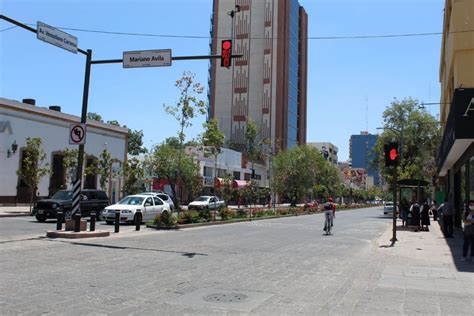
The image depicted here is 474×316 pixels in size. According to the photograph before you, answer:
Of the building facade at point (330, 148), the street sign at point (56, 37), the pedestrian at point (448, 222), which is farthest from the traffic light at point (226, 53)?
the building facade at point (330, 148)

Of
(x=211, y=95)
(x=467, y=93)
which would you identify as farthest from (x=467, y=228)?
(x=211, y=95)

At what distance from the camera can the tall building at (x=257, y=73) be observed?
108062 mm

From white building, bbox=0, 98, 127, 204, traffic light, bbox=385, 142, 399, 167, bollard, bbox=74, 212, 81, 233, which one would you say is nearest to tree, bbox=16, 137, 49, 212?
white building, bbox=0, 98, 127, 204

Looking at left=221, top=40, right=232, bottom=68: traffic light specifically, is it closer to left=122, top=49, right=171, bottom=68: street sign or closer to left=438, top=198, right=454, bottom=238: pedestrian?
left=122, top=49, right=171, bottom=68: street sign

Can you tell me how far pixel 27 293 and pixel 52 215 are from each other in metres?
18.5

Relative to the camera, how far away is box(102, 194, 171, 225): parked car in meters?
25.0

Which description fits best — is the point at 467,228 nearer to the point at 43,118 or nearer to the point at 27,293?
the point at 27,293

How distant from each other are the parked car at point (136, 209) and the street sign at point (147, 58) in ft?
28.4

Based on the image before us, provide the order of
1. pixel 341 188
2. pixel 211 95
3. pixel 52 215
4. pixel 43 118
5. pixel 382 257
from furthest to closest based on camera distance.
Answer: pixel 211 95 → pixel 341 188 → pixel 43 118 → pixel 52 215 → pixel 382 257

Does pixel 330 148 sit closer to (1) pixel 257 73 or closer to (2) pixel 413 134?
(1) pixel 257 73

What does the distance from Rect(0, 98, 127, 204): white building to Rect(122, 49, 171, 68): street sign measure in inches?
871

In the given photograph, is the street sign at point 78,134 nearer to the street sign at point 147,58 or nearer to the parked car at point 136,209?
the street sign at point 147,58

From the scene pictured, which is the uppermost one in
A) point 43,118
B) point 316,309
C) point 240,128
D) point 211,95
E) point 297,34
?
point 297,34

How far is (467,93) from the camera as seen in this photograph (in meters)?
14.9
